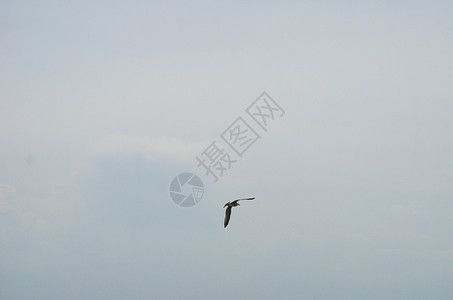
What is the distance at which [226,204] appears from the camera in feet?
156
